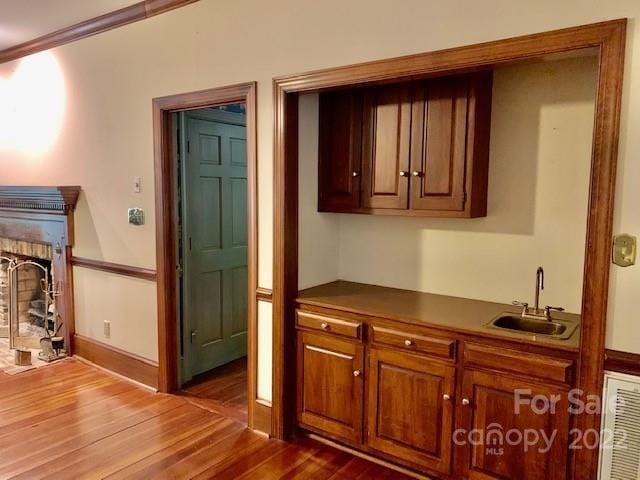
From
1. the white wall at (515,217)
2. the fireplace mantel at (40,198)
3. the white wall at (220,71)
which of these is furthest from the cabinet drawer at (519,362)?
the fireplace mantel at (40,198)

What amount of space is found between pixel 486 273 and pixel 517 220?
1.10 feet

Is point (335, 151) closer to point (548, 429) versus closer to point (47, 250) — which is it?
point (548, 429)

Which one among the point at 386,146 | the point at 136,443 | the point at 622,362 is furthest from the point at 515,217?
the point at 136,443

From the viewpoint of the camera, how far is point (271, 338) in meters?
2.95

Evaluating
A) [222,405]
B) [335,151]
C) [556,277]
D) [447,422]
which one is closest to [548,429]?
[447,422]

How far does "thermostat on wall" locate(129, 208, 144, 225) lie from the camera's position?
141 inches

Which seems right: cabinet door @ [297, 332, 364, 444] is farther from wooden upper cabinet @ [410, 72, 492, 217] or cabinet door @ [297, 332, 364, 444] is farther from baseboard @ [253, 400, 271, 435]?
wooden upper cabinet @ [410, 72, 492, 217]

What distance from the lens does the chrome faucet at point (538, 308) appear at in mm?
2367

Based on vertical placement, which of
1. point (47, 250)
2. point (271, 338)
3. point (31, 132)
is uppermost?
point (31, 132)

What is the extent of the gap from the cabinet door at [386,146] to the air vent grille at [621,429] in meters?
1.31

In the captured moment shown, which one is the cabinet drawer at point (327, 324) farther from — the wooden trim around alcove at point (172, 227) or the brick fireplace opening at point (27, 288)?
the brick fireplace opening at point (27, 288)

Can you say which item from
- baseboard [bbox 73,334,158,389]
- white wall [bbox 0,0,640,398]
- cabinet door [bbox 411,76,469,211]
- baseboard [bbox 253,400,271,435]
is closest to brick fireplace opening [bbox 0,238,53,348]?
baseboard [bbox 73,334,158,389]

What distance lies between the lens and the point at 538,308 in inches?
97.7

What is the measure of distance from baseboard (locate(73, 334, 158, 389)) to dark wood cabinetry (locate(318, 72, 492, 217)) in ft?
6.09
